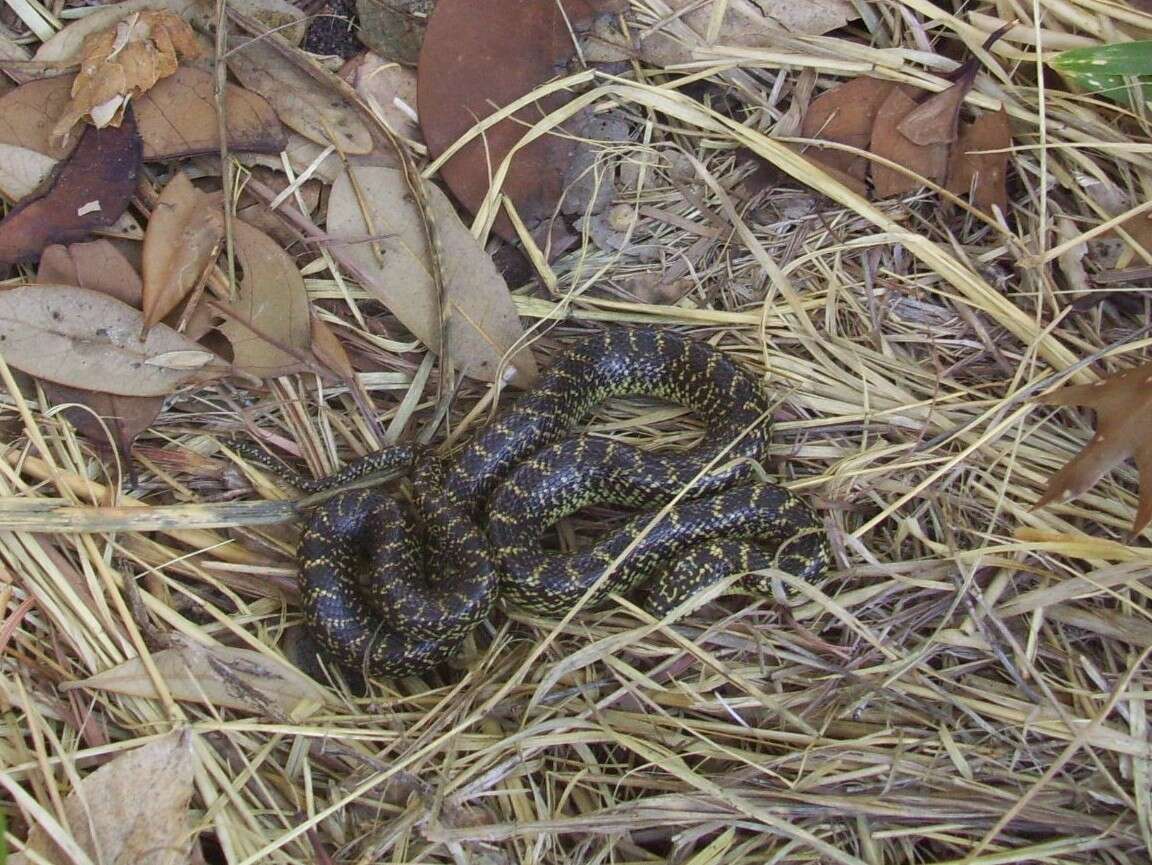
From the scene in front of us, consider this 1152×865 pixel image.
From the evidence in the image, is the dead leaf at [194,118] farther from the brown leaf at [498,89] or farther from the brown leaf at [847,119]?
the brown leaf at [847,119]

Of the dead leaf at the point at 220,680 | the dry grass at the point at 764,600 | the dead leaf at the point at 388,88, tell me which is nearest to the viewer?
the dry grass at the point at 764,600

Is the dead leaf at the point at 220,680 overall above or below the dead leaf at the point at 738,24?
below

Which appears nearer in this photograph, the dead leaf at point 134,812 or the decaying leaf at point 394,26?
the dead leaf at point 134,812

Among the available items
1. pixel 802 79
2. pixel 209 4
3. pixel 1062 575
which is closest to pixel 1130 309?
pixel 1062 575

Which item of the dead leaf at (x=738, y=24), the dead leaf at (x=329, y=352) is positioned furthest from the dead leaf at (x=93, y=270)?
the dead leaf at (x=738, y=24)

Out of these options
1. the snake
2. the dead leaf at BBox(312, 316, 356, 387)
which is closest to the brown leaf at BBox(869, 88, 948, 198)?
the snake

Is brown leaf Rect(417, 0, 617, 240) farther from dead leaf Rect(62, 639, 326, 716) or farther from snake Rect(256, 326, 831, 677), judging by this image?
dead leaf Rect(62, 639, 326, 716)

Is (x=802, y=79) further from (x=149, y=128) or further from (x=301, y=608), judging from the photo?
(x=301, y=608)

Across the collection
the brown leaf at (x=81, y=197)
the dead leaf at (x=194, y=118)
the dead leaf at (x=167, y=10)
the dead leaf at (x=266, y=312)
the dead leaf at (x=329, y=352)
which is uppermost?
the dead leaf at (x=167, y=10)
